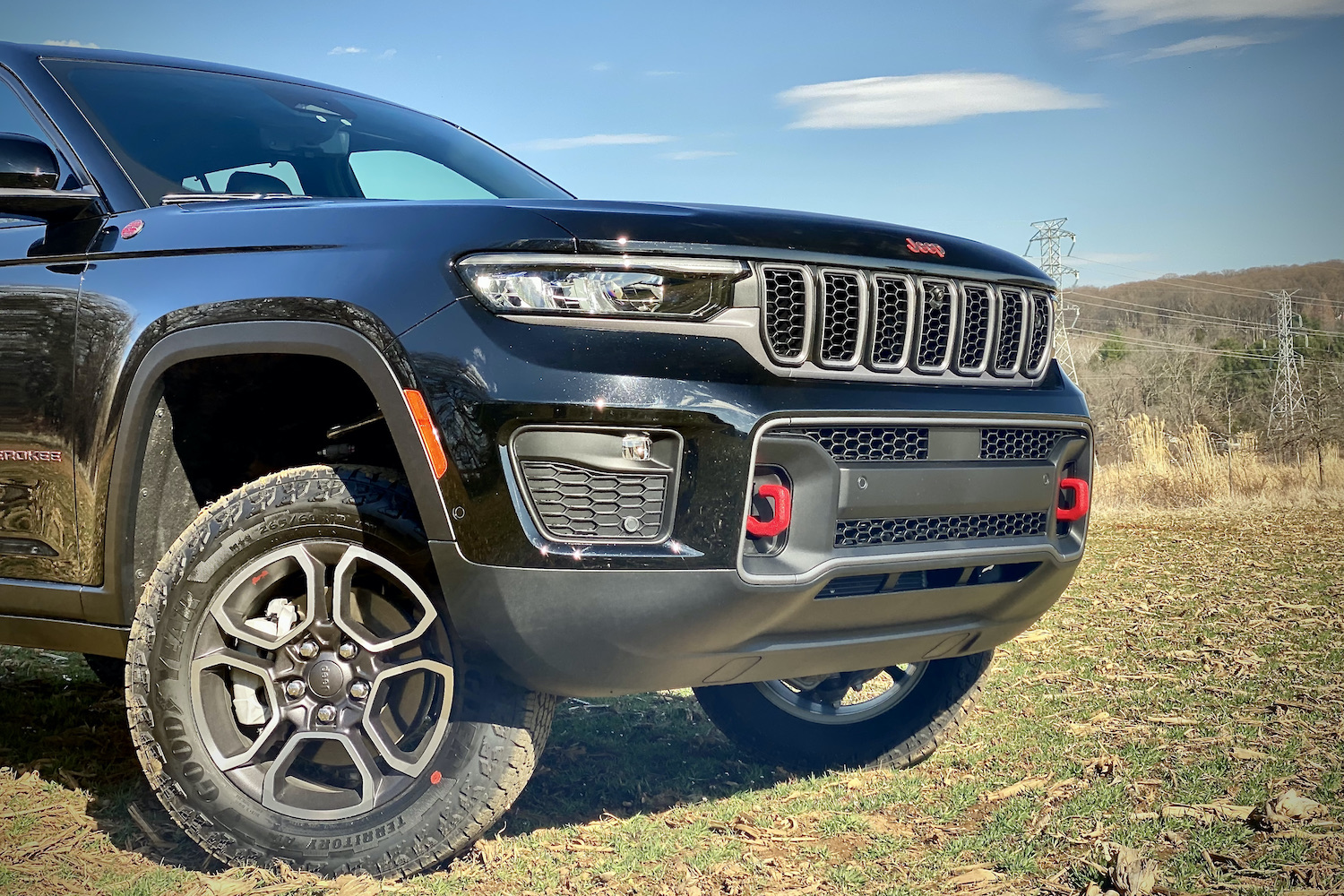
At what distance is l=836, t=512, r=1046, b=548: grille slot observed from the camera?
2533mm

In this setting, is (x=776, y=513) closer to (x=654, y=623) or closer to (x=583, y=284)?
(x=654, y=623)

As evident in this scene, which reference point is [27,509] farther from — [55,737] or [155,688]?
[55,737]

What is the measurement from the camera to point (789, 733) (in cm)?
375

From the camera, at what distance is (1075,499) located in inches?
120

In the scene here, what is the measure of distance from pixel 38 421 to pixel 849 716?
254 centimetres

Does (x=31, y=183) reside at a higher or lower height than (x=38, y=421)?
higher

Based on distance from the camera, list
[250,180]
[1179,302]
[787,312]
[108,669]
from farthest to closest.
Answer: [1179,302]
[108,669]
[250,180]
[787,312]

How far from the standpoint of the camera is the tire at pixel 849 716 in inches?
140

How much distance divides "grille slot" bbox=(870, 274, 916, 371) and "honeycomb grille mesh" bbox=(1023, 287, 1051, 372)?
0.52m

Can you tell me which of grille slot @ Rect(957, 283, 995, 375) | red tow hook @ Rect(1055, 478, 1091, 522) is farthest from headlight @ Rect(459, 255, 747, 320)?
red tow hook @ Rect(1055, 478, 1091, 522)

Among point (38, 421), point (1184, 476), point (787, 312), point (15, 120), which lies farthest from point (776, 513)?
point (1184, 476)

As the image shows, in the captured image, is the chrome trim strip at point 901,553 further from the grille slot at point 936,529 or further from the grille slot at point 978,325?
the grille slot at point 978,325

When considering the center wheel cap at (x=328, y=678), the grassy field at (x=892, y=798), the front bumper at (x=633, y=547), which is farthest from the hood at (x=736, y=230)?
the grassy field at (x=892, y=798)

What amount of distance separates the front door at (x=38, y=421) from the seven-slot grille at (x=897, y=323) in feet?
6.22
